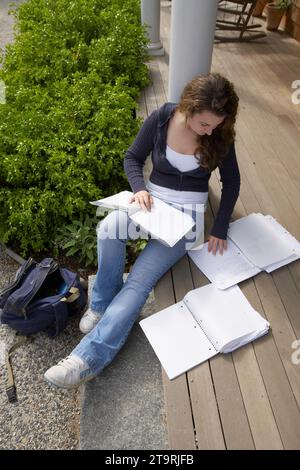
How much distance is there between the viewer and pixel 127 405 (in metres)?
1.91

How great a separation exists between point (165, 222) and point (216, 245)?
390 millimetres

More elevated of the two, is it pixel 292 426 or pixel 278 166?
pixel 278 166

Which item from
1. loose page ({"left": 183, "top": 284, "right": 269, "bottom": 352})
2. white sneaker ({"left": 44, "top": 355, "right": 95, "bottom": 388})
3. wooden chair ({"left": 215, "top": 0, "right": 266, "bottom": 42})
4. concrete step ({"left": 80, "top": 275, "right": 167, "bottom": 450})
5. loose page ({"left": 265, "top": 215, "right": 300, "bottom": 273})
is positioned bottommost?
concrete step ({"left": 80, "top": 275, "right": 167, "bottom": 450})

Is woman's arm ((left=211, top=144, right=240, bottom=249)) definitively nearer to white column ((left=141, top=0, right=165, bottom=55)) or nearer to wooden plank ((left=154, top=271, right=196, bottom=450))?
wooden plank ((left=154, top=271, right=196, bottom=450))

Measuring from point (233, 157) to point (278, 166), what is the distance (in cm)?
110

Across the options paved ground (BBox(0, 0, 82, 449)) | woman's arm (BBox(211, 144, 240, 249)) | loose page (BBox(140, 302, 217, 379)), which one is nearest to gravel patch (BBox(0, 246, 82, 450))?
paved ground (BBox(0, 0, 82, 449))

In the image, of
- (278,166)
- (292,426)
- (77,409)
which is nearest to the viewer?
(292,426)

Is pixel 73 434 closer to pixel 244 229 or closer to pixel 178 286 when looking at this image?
pixel 178 286

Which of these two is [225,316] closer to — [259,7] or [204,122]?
[204,122]

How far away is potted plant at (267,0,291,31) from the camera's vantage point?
19.2ft

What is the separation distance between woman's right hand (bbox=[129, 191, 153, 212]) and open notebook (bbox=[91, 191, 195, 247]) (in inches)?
0.9

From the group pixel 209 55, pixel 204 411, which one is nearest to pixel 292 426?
pixel 204 411

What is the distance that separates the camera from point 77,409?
6.94 ft

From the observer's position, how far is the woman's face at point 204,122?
1922 millimetres
